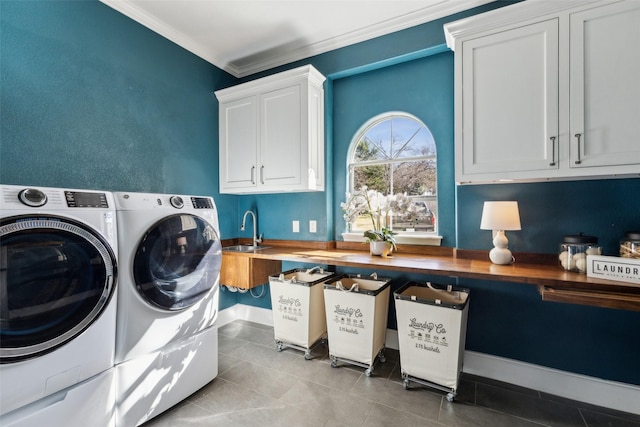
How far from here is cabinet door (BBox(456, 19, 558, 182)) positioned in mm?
1659

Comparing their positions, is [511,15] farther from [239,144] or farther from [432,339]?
[239,144]

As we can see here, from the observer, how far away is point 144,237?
154cm

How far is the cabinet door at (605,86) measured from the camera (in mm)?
1488

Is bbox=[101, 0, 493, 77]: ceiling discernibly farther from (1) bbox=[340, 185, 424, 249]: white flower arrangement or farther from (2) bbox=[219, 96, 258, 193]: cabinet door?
(1) bbox=[340, 185, 424, 249]: white flower arrangement

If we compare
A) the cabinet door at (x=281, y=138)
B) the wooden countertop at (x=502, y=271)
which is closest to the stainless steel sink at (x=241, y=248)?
the wooden countertop at (x=502, y=271)

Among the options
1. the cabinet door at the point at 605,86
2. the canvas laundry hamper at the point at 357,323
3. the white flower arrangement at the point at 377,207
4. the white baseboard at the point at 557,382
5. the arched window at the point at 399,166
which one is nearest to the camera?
the cabinet door at the point at 605,86

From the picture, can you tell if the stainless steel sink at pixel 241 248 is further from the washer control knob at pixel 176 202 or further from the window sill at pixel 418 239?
the window sill at pixel 418 239

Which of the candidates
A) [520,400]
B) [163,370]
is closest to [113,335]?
[163,370]

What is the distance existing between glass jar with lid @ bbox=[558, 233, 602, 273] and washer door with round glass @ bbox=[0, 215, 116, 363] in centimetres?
251

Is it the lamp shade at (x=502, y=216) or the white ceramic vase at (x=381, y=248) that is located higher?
the lamp shade at (x=502, y=216)

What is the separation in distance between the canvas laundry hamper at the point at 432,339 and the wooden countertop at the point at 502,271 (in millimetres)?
215

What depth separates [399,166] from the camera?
2598mm

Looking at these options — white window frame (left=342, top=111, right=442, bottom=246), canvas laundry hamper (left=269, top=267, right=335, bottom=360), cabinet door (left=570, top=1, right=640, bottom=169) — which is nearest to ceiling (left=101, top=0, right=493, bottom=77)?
white window frame (left=342, top=111, right=442, bottom=246)

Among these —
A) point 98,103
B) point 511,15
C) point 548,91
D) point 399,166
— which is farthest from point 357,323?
point 98,103
